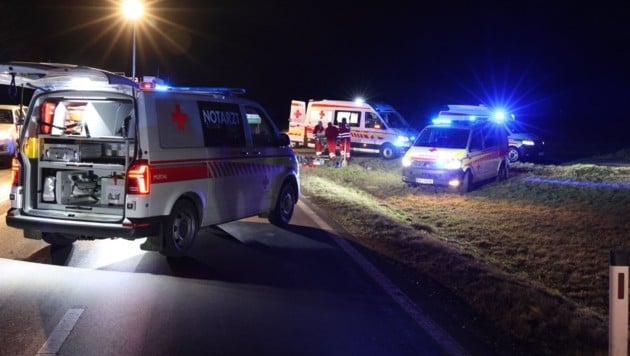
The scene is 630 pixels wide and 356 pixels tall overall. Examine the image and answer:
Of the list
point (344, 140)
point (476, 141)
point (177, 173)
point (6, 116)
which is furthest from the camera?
point (344, 140)

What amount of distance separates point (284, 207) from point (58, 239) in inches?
146

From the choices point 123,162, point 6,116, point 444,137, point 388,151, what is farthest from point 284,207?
point 388,151

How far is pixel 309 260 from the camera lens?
8.57 metres

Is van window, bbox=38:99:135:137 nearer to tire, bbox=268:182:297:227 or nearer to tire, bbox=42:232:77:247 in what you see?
tire, bbox=42:232:77:247

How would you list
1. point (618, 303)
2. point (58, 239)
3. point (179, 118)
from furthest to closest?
point (58, 239)
point (179, 118)
point (618, 303)

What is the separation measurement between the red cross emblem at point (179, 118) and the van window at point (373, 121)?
65.9ft

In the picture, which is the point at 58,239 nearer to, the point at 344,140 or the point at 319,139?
the point at 344,140

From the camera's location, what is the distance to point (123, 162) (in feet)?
27.0

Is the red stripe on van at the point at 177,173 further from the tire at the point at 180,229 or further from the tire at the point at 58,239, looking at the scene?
the tire at the point at 58,239

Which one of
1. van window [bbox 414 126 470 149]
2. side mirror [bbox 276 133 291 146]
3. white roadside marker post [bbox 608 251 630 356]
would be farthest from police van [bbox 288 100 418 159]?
white roadside marker post [bbox 608 251 630 356]

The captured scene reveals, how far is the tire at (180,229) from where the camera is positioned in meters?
8.04

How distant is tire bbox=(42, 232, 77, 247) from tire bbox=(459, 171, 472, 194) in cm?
1077

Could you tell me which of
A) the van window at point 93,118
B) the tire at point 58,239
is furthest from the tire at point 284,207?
the tire at point 58,239

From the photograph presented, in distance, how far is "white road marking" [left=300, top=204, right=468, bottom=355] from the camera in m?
5.52
